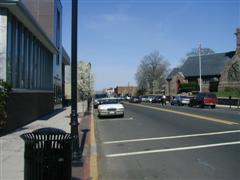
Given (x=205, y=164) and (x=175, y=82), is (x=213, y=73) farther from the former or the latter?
(x=205, y=164)

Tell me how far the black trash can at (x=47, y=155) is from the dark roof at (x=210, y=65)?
8148cm

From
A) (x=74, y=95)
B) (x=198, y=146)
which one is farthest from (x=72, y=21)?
(x=198, y=146)

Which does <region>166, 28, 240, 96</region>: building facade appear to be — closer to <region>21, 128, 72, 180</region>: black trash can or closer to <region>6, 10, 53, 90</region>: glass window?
<region>6, 10, 53, 90</region>: glass window

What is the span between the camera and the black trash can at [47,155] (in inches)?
231

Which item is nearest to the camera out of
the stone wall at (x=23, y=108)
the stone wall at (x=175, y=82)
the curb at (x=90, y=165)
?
the curb at (x=90, y=165)

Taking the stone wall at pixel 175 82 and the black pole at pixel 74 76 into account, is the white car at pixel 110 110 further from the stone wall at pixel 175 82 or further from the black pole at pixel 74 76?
the stone wall at pixel 175 82

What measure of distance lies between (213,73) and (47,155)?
8339cm

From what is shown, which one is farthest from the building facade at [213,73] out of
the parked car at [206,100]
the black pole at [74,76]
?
the black pole at [74,76]

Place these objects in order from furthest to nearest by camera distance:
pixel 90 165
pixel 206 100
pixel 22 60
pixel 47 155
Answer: pixel 206 100
pixel 22 60
pixel 90 165
pixel 47 155

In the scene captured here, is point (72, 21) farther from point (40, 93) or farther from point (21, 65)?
point (40, 93)

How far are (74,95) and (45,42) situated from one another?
18.7 m

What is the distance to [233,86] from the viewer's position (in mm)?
75750

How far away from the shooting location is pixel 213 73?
86.6 m

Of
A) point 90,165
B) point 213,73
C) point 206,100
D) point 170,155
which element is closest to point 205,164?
point 170,155
